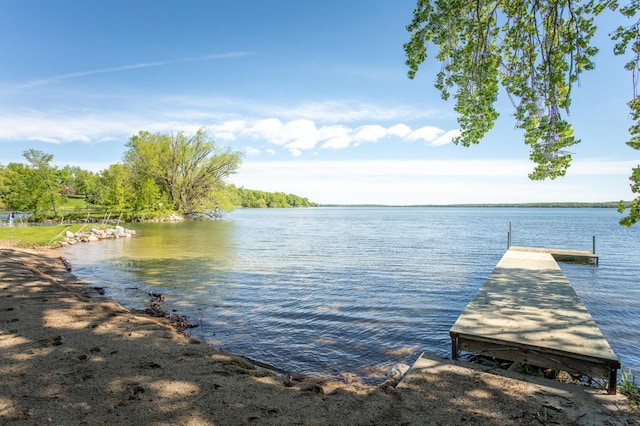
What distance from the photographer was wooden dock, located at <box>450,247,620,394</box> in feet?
17.2

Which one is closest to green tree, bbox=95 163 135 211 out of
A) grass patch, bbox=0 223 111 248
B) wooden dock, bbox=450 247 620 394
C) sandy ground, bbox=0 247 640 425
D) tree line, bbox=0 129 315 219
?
tree line, bbox=0 129 315 219

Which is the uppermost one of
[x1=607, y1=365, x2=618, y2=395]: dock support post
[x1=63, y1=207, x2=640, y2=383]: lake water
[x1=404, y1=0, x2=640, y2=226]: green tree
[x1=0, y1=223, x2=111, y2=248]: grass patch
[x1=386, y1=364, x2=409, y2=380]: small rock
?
[x1=404, y1=0, x2=640, y2=226]: green tree

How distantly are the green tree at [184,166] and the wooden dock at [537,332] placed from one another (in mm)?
55415

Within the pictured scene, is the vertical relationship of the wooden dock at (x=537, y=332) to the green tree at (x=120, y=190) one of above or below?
below

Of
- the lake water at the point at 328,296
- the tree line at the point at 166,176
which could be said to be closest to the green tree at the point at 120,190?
the tree line at the point at 166,176

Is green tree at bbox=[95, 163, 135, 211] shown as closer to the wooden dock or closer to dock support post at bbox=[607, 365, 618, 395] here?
the wooden dock

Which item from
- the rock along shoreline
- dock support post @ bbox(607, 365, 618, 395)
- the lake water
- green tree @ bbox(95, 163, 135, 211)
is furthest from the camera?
green tree @ bbox(95, 163, 135, 211)

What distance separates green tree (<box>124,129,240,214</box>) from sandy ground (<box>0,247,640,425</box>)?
55408 mm

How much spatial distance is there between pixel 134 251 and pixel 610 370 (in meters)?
23.2

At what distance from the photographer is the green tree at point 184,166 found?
5634 cm

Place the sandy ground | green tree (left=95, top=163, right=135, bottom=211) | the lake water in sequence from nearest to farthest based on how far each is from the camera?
1. the sandy ground
2. the lake water
3. green tree (left=95, top=163, right=135, bottom=211)

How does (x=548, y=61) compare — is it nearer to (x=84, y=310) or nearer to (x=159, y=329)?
(x=159, y=329)

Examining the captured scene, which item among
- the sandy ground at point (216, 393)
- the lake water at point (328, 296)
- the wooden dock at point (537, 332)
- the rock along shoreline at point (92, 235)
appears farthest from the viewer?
Result: the rock along shoreline at point (92, 235)

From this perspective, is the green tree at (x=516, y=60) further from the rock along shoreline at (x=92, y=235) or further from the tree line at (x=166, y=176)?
the tree line at (x=166, y=176)
